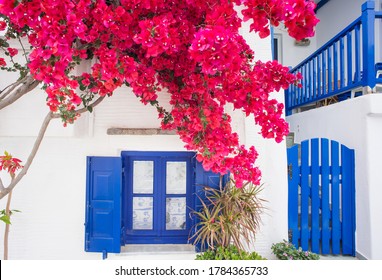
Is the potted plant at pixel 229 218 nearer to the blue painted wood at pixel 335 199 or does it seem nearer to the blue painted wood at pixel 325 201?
the blue painted wood at pixel 325 201

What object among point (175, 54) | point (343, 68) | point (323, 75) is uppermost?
point (323, 75)

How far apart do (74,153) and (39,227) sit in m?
1.08

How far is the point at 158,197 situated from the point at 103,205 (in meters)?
0.76

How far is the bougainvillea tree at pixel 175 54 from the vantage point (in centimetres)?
163

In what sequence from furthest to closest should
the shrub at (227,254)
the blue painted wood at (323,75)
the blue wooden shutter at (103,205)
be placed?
the blue painted wood at (323,75)
the blue wooden shutter at (103,205)
the shrub at (227,254)

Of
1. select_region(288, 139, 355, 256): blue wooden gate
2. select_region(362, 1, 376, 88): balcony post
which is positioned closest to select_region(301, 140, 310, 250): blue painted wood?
select_region(288, 139, 355, 256): blue wooden gate

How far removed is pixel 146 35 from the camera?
171 cm

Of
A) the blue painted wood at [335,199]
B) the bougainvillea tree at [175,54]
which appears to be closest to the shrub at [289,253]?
the blue painted wood at [335,199]

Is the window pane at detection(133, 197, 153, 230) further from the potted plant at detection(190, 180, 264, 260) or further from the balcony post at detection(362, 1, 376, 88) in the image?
the balcony post at detection(362, 1, 376, 88)

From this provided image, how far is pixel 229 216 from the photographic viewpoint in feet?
9.99

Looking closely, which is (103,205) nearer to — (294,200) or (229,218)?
(229,218)

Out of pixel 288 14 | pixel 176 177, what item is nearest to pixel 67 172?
pixel 176 177

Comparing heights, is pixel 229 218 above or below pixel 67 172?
below

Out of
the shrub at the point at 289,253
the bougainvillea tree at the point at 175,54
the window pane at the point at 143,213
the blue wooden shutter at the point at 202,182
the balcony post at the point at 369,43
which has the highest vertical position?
the balcony post at the point at 369,43
